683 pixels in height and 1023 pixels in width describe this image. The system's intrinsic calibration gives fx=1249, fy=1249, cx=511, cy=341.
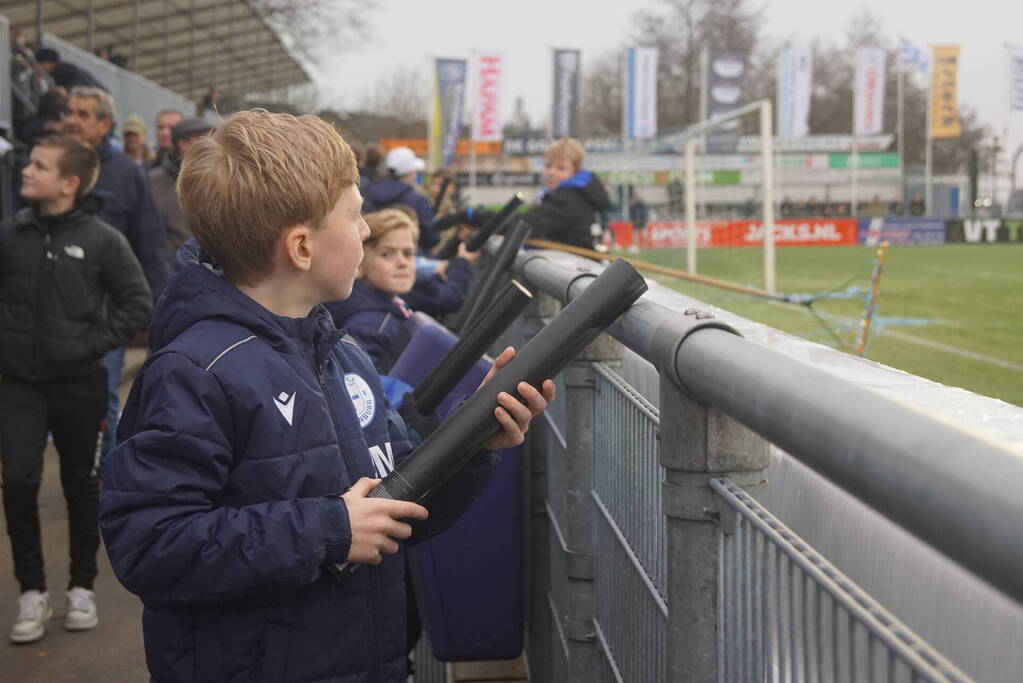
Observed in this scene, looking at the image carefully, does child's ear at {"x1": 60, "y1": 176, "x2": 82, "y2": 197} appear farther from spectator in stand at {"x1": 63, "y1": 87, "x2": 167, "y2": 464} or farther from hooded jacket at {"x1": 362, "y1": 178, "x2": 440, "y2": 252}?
hooded jacket at {"x1": 362, "y1": 178, "x2": 440, "y2": 252}

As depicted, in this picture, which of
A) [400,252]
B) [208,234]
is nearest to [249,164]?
[208,234]

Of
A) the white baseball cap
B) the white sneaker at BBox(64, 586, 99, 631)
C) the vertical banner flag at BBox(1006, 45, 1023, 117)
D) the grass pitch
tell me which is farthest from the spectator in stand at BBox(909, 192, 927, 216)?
the white sneaker at BBox(64, 586, 99, 631)

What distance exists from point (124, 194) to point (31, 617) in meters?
2.52

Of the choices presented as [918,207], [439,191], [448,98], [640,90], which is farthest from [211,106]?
[918,207]

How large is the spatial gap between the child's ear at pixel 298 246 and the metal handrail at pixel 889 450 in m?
0.81

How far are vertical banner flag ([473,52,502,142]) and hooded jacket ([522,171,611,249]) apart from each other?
38486 millimetres

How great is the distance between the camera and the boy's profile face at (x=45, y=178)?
4.80 meters

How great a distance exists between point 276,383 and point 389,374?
75.6 inches

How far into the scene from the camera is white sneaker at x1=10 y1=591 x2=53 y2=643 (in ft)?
14.9

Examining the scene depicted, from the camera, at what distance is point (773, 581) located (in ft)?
4.45

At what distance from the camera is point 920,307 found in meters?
18.4

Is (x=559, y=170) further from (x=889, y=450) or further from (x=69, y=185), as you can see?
(x=889, y=450)

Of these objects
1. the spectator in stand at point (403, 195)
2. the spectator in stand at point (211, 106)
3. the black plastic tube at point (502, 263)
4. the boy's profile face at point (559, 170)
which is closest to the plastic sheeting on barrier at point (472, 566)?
the black plastic tube at point (502, 263)

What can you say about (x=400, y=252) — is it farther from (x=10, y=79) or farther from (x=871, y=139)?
(x=871, y=139)
